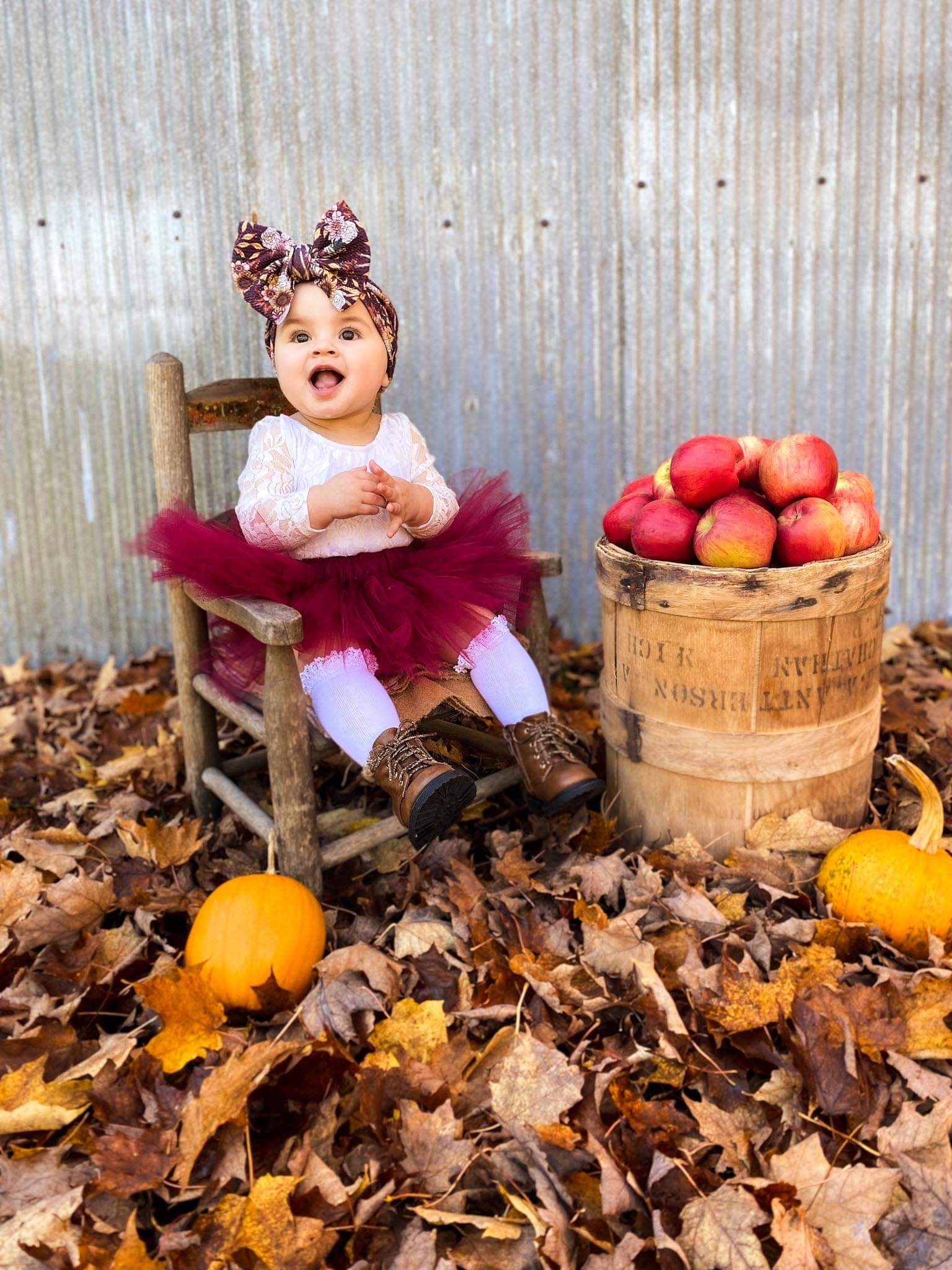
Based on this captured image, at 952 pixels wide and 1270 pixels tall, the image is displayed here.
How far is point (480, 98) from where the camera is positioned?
3145 mm

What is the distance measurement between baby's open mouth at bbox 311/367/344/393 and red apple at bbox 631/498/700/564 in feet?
2.30

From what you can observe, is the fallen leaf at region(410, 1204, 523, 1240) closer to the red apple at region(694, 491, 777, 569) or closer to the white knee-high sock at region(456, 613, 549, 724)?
the white knee-high sock at region(456, 613, 549, 724)

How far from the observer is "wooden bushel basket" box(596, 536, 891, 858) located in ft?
6.50

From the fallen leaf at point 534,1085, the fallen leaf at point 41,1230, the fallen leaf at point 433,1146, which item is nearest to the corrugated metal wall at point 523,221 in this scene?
the fallen leaf at point 534,1085

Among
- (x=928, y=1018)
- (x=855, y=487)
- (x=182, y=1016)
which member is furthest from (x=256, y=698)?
(x=928, y=1018)

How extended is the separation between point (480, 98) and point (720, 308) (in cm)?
95

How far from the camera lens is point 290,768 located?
2.06 meters

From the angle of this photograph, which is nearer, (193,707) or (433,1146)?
(433,1146)

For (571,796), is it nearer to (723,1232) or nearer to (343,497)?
(343,497)

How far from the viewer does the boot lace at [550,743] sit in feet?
7.16

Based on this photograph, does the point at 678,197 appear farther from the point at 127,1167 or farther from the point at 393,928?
the point at 127,1167

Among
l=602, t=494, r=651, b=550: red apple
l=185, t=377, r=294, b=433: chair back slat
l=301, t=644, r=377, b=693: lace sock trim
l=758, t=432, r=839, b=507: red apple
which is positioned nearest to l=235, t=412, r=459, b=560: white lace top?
l=185, t=377, r=294, b=433: chair back slat

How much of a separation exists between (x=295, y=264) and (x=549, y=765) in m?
1.14

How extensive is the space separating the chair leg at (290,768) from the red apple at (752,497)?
917mm
